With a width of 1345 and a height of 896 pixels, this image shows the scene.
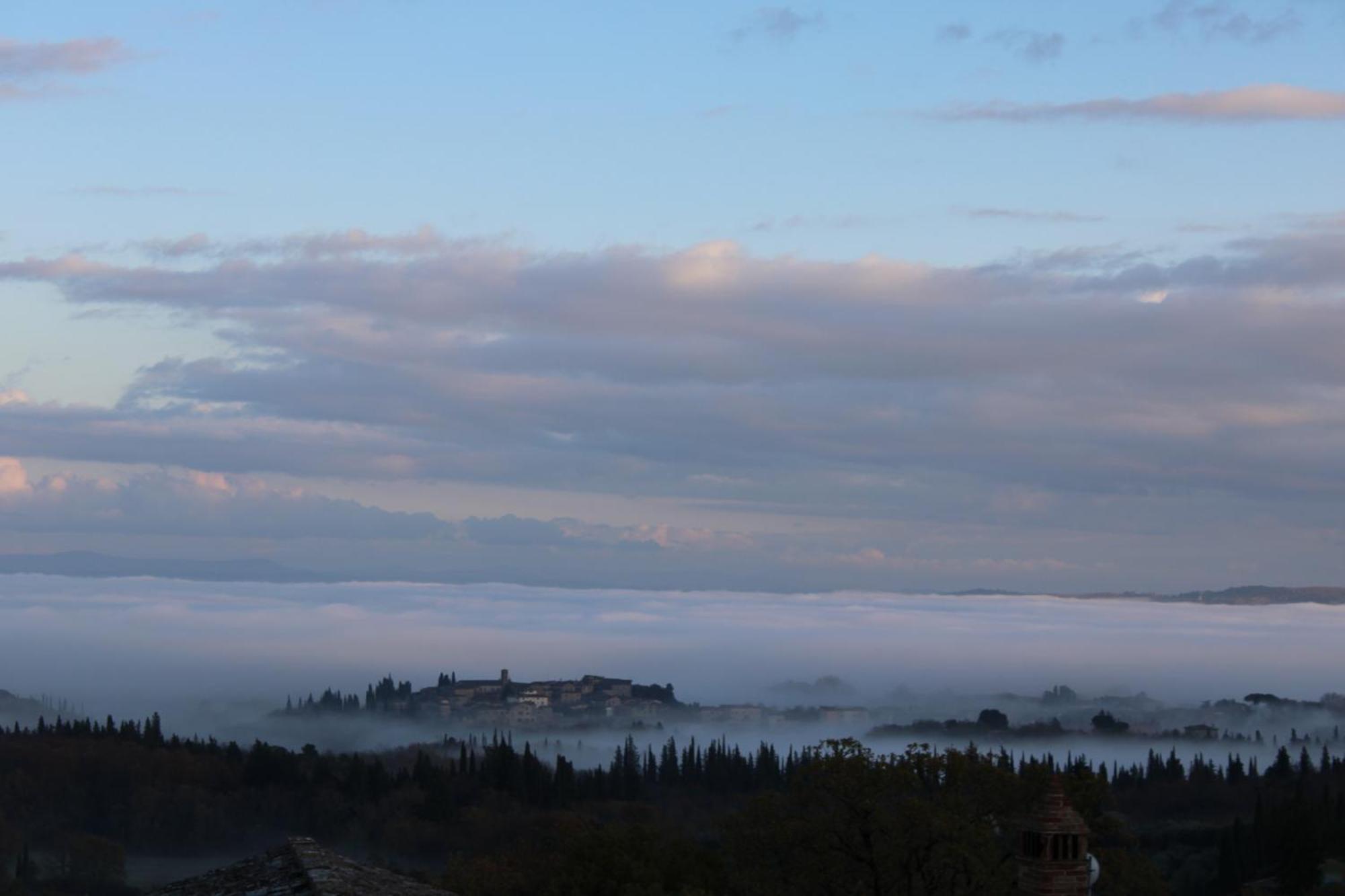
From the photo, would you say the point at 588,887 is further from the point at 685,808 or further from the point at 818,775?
the point at 685,808

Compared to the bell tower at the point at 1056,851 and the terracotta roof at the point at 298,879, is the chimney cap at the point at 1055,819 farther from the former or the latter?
the terracotta roof at the point at 298,879

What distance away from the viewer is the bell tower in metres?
27.5

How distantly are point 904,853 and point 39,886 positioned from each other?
107 metres

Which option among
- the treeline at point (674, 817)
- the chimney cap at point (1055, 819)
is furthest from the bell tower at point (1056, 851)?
the treeline at point (674, 817)

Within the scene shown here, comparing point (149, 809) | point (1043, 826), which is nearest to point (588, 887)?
point (1043, 826)

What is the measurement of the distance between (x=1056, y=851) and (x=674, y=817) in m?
138

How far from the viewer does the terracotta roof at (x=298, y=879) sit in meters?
31.6

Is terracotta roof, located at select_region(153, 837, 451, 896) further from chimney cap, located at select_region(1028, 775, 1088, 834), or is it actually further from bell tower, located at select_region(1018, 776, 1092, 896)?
chimney cap, located at select_region(1028, 775, 1088, 834)

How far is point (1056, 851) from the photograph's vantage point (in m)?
27.4

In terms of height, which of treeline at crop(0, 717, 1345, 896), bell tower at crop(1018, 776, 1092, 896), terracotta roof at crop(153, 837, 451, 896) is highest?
bell tower at crop(1018, 776, 1092, 896)

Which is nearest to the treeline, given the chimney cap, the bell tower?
the bell tower

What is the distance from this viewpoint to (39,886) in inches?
5310

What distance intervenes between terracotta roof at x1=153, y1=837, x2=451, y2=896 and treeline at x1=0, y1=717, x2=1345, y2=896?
67.1 feet

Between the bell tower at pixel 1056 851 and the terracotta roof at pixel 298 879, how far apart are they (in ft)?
43.0
